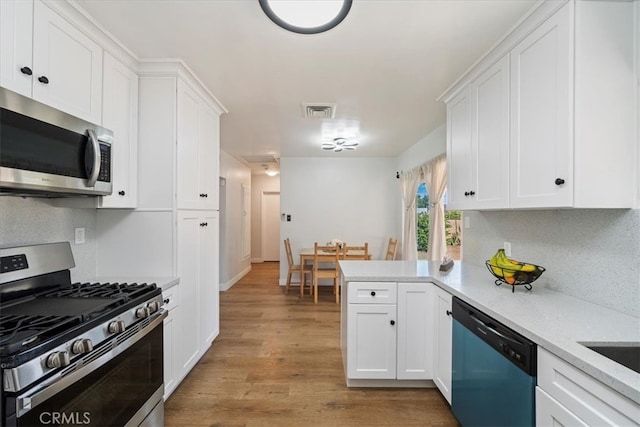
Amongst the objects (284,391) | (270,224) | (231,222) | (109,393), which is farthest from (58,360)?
(270,224)

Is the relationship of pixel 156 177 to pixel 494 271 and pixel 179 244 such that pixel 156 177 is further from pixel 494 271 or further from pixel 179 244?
pixel 494 271

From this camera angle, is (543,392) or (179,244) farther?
(179,244)

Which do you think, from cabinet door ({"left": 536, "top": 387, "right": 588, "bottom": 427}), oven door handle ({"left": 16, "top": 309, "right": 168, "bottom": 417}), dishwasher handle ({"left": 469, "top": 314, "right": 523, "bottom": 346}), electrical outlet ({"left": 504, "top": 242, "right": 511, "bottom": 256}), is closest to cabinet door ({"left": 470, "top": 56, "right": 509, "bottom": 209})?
electrical outlet ({"left": 504, "top": 242, "right": 511, "bottom": 256})

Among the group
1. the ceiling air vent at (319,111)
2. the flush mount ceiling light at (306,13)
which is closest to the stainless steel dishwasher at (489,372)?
the flush mount ceiling light at (306,13)

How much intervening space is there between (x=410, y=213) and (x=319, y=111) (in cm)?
267

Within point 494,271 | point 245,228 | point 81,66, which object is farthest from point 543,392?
point 245,228

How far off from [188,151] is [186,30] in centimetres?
90

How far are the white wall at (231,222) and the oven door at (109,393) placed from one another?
3.49 m

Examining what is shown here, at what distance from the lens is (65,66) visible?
5.04 ft

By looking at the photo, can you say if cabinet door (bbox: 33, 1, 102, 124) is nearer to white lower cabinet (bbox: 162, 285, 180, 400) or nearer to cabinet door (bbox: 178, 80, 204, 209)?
cabinet door (bbox: 178, 80, 204, 209)

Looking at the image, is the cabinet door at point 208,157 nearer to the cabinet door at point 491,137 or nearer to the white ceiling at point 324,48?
the white ceiling at point 324,48

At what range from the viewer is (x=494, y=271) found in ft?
6.07

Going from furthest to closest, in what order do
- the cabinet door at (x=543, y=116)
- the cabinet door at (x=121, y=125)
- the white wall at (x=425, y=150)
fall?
the white wall at (x=425, y=150) → the cabinet door at (x=121, y=125) → the cabinet door at (x=543, y=116)

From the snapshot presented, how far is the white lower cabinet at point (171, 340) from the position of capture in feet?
6.60
